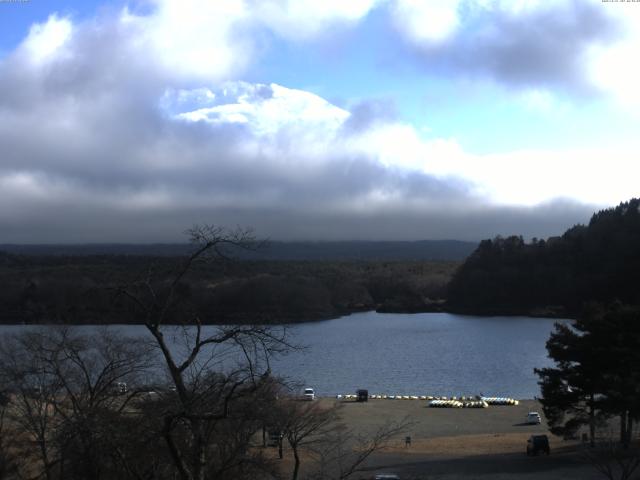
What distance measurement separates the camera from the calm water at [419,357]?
2023 inches

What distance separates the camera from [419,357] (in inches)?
2640

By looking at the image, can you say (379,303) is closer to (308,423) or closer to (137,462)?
(308,423)

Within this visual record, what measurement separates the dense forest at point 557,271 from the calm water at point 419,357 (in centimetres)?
1134

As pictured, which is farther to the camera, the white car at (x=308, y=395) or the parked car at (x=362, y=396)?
the parked car at (x=362, y=396)

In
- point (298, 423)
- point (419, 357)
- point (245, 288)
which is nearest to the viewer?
point (298, 423)

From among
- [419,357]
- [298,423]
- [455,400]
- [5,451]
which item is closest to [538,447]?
[298,423]

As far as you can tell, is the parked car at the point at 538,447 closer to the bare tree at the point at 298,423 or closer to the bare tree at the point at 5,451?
the bare tree at the point at 298,423

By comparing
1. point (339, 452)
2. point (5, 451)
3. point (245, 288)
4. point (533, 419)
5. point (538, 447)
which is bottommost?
point (533, 419)

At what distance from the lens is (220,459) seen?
30.2 feet

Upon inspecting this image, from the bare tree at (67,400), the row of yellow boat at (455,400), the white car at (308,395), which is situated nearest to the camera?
the bare tree at (67,400)

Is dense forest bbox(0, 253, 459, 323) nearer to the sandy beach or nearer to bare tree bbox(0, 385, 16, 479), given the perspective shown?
bare tree bbox(0, 385, 16, 479)

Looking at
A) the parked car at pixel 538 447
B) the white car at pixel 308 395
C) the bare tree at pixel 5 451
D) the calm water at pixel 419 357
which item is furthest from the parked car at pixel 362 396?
the bare tree at pixel 5 451

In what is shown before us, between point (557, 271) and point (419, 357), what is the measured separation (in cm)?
5498

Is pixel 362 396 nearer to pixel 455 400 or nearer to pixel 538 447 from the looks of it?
pixel 455 400
